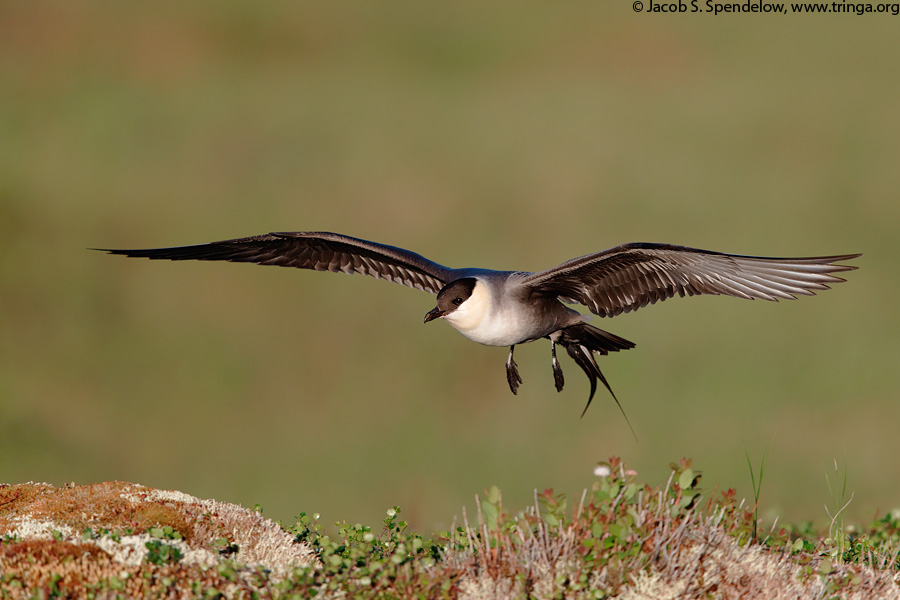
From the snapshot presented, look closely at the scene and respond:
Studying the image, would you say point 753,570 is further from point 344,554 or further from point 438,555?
point 344,554

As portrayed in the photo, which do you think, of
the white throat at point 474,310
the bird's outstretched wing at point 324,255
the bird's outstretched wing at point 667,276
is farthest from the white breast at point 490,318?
the bird's outstretched wing at point 324,255

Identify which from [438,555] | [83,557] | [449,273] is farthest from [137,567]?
[449,273]

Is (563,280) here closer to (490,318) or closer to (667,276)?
(490,318)

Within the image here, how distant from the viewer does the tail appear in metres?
7.19

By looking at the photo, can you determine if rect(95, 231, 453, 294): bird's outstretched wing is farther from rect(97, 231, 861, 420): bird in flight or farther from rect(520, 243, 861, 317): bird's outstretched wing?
rect(520, 243, 861, 317): bird's outstretched wing

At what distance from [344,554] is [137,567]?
103 centimetres

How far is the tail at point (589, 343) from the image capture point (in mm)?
7191

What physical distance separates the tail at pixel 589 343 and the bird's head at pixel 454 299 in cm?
112

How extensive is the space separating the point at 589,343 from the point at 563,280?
2.95 feet

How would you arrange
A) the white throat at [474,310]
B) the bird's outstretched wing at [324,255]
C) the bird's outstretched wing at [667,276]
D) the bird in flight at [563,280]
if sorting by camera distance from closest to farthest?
the bird's outstretched wing at [667,276]
the bird in flight at [563,280]
the white throat at [474,310]
the bird's outstretched wing at [324,255]

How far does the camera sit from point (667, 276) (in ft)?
21.8

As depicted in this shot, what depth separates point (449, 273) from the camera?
7371 millimetres

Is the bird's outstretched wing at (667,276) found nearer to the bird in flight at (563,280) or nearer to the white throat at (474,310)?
the bird in flight at (563,280)

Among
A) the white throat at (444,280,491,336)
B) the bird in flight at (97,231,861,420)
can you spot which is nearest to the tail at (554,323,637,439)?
the bird in flight at (97,231,861,420)
